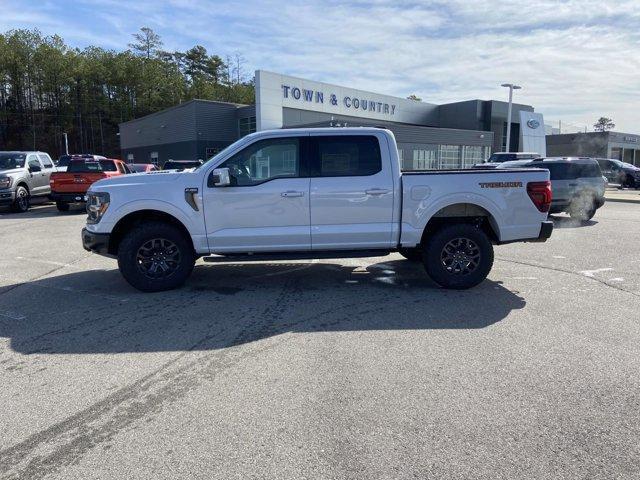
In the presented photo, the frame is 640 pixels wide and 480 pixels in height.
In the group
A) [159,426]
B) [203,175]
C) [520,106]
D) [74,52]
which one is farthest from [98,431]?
[74,52]

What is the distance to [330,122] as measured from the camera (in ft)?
110

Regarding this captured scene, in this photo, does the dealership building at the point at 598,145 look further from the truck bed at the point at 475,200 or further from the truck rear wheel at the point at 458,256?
the truck rear wheel at the point at 458,256

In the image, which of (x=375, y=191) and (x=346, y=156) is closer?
(x=375, y=191)

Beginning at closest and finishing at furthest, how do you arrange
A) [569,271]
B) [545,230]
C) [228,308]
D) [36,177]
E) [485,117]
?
[228,308] < [545,230] < [569,271] < [36,177] < [485,117]

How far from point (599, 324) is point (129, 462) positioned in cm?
484

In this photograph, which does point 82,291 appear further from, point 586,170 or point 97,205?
point 586,170

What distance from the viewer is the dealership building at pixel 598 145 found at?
61.0m

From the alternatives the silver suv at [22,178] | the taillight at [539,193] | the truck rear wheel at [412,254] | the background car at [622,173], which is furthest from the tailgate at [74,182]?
the background car at [622,173]

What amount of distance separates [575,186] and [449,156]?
3327cm

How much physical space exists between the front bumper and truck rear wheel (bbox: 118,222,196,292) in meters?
0.21

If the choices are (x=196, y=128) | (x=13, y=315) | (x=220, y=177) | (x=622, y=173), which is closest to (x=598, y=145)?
(x=622, y=173)

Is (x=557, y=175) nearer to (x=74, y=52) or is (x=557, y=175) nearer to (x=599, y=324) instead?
(x=599, y=324)

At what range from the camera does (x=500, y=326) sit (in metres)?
5.28

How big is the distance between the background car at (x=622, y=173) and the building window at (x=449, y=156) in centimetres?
1482
